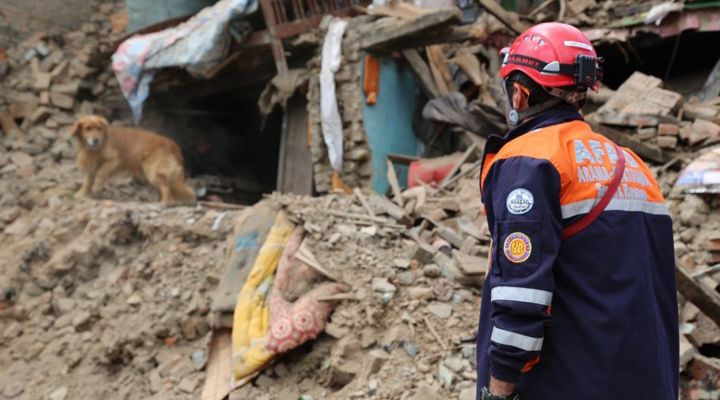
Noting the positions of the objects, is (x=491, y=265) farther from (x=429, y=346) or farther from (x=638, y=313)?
(x=429, y=346)

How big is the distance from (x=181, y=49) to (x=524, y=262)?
825 cm

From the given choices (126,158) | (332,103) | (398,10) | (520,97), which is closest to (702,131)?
(398,10)

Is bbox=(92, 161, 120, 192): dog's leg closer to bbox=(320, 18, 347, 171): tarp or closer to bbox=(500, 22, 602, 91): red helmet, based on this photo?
bbox=(320, 18, 347, 171): tarp

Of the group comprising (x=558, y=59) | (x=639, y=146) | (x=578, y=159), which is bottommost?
(x=639, y=146)

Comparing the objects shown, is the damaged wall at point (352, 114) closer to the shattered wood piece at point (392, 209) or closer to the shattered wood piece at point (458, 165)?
the shattered wood piece at point (458, 165)

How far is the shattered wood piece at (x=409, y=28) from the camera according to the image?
700cm

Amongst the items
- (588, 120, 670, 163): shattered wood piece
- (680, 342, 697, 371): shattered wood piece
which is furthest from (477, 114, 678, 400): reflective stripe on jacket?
(588, 120, 670, 163): shattered wood piece

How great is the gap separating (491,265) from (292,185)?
7756 millimetres

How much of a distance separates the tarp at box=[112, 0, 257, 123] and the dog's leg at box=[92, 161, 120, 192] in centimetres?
140

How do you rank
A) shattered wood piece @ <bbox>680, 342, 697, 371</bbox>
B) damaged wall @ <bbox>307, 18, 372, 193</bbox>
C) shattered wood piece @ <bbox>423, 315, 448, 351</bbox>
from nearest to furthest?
shattered wood piece @ <bbox>680, 342, 697, 371</bbox>
shattered wood piece @ <bbox>423, 315, 448, 351</bbox>
damaged wall @ <bbox>307, 18, 372, 193</bbox>

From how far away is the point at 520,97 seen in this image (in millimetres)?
2000

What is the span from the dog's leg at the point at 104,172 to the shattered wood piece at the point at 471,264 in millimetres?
6144

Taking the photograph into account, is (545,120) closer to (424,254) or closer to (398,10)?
(424,254)

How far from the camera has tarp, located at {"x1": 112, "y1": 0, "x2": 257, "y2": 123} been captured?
8570mm
